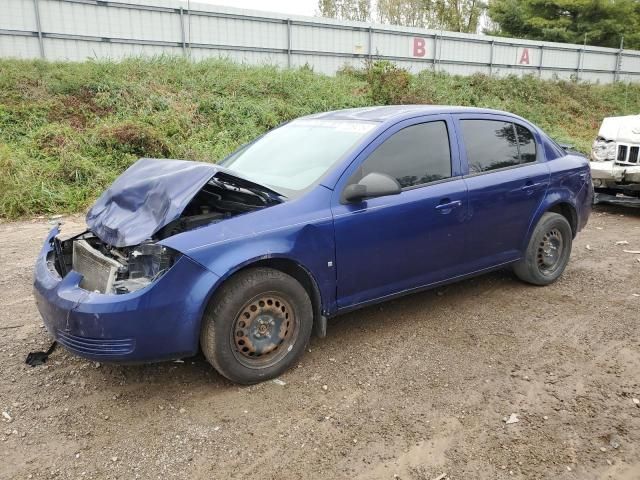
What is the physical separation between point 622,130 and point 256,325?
7111mm

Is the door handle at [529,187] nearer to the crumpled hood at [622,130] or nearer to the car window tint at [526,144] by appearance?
the car window tint at [526,144]

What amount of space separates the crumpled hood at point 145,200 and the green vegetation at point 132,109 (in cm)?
546

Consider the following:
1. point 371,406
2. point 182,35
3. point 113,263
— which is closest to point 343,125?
point 113,263

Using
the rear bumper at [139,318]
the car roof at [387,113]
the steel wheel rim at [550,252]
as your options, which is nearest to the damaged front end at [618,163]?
the steel wheel rim at [550,252]

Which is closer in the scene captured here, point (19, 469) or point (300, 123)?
point (19, 469)

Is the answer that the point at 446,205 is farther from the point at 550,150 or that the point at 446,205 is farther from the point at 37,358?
the point at 37,358

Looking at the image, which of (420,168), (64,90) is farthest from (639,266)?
(64,90)

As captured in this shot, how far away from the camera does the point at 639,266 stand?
589cm

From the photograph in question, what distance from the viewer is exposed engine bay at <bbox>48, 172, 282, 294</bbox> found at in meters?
3.11

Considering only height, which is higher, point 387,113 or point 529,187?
point 387,113

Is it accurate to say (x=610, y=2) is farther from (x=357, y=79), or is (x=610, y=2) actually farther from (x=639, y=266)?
(x=639, y=266)

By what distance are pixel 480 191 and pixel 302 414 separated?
2285 millimetres

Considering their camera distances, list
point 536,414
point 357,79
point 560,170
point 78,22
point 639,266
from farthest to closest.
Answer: point 357,79
point 78,22
point 639,266
point 560,170
point 536,414

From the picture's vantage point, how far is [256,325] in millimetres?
3348
